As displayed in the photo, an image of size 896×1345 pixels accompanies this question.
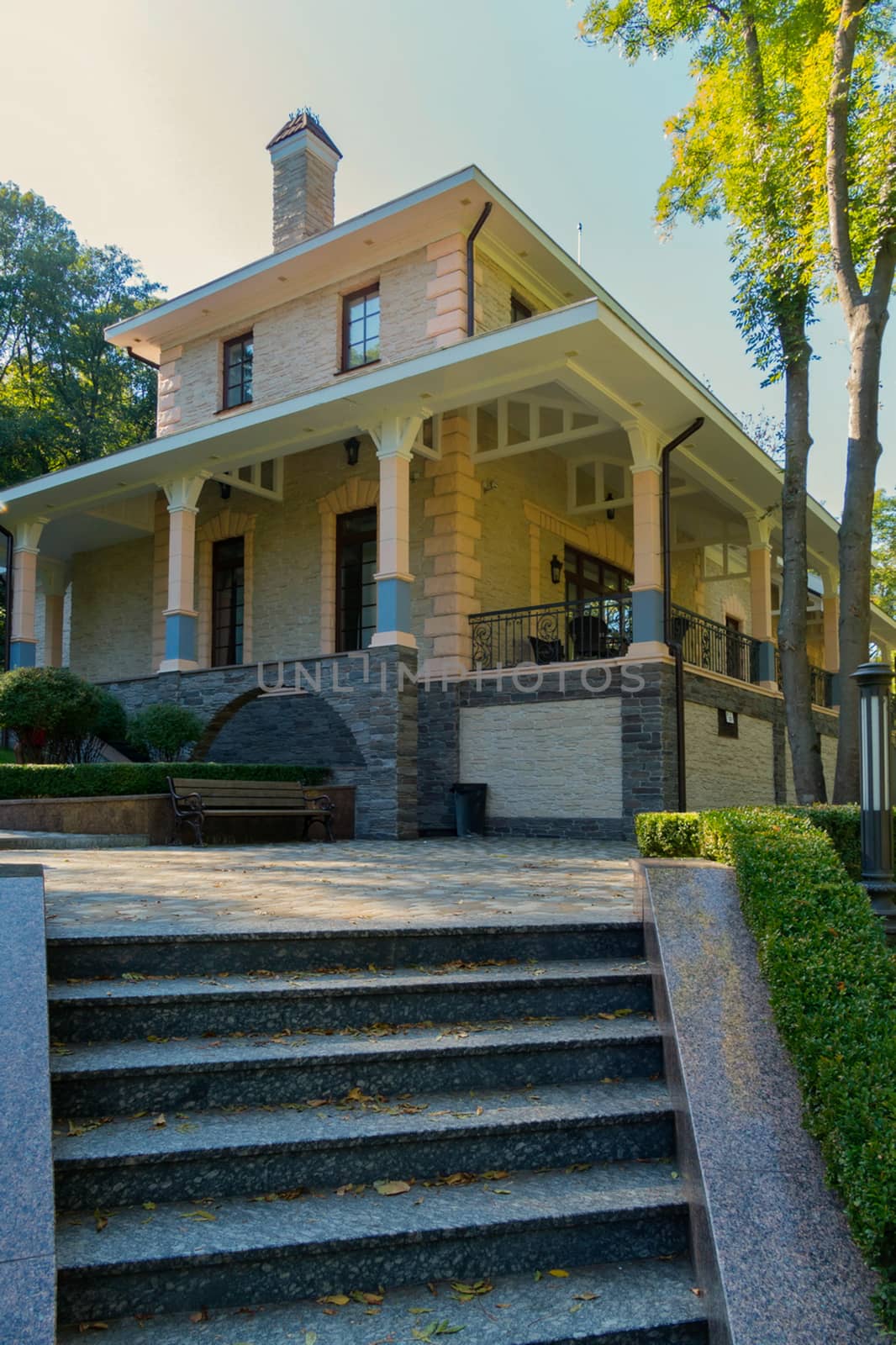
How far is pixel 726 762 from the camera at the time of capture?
13.4 metres

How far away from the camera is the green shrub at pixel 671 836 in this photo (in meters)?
5.84

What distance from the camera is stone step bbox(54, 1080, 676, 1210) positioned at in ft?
9.48

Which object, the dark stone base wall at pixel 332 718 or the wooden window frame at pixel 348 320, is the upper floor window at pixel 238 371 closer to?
the wooden window frame at pixel 348 320

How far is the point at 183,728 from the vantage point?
1299 centimetres

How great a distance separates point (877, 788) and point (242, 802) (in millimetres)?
7047

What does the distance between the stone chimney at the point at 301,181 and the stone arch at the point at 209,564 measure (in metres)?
4.74

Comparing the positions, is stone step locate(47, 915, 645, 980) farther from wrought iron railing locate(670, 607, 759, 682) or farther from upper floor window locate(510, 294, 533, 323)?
upper floor window locate(510, 294, 533, 323)

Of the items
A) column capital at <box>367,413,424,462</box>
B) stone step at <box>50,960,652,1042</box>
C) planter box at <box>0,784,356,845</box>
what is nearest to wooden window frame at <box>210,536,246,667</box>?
column capital at <box>367,413,424,462</box>

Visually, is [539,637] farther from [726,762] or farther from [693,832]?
[693,832]

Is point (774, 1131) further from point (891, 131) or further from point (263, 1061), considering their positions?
point (891, 131)

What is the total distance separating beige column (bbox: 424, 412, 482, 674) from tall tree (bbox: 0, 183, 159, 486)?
48.9 feet

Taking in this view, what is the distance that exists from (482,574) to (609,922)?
10.0 metres

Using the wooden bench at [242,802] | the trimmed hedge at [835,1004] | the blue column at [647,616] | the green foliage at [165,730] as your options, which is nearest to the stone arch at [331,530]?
the green foliage at [165,730]

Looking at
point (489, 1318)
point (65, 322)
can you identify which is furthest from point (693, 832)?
point (65, 322)
